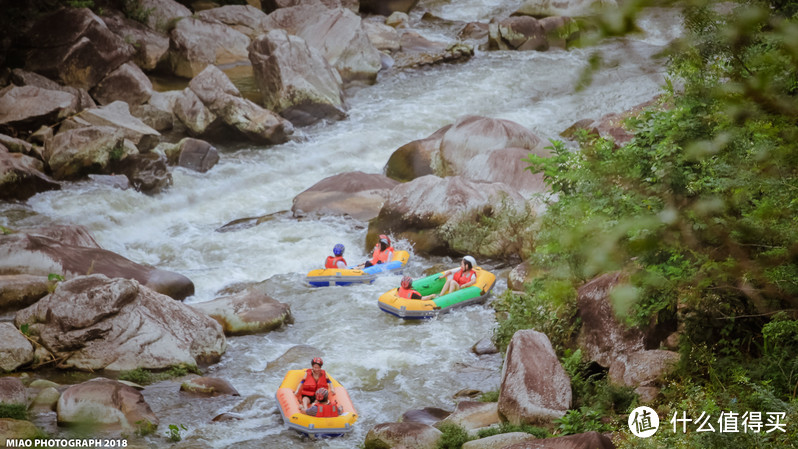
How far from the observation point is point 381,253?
1309 cm

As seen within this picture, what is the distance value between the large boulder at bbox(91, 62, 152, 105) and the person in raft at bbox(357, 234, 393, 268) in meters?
8.89

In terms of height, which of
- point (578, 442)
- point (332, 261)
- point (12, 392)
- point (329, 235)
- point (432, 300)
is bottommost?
point (329, 235)

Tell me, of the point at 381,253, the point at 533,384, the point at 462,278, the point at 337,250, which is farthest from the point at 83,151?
the point at 533,384

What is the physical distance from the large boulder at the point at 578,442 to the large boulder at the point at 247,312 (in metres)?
5.77

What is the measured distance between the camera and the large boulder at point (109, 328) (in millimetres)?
9422

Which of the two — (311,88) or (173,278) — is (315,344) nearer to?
(173,278)

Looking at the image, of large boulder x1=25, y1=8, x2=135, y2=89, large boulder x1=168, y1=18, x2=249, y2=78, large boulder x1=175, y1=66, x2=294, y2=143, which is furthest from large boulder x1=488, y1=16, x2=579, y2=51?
large boulder x1=25, y1=8, x2=135, y2=89

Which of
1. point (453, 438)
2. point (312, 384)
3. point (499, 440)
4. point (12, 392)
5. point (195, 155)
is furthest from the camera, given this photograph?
point (195, 155)

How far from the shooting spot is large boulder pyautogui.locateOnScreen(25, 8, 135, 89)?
60.2ft

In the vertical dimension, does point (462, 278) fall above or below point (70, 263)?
below

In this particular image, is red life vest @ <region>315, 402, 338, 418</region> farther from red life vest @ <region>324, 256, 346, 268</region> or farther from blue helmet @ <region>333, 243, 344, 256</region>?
blue helmet @ <region>333, 243, 344, 256</region>

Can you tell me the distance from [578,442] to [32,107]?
1473 cm

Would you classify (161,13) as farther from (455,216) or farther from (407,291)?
(407,291)

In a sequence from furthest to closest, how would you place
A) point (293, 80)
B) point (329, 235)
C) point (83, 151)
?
point (293, 80), point (83, 151), point (329, 235)
